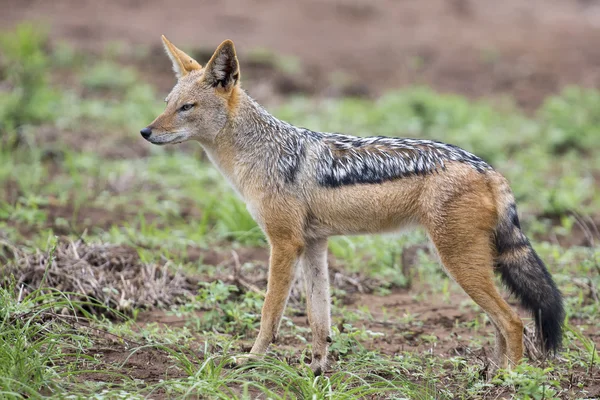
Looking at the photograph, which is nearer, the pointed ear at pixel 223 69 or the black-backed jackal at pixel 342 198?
the black-backed jackal at pixel 342 198

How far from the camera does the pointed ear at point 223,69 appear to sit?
612 centimetres

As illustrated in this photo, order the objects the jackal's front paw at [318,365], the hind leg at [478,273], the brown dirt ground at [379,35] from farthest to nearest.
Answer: the brown dirt ground at [379,35] → the jackal's front paw at [318,365] → the hind leg at [478,273]

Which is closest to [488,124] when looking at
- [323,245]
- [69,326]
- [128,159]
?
[128,159]

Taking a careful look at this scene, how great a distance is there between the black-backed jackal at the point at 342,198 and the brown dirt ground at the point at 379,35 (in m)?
8.90

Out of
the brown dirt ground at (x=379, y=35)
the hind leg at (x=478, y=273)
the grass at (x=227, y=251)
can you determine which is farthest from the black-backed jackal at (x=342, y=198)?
the brown dirt ground at (x=379, y=35)

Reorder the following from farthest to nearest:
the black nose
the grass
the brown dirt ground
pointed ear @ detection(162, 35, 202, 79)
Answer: the brown dirt ground, pointed ear @ detection(162, 35, 202, 79), the black nose, the grass

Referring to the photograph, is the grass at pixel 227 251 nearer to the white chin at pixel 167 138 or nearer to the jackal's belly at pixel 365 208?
the jackal's belly at pixel 365 208

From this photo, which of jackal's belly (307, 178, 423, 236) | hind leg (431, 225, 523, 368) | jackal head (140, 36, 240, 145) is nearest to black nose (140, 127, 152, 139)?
jackal head (140, 36, 240, 145)

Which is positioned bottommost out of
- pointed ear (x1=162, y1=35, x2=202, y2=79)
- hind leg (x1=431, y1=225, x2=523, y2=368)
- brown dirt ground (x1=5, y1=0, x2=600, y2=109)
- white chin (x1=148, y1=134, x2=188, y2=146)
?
hind leg (x1=431, y1=225, x2=523, y2=368)

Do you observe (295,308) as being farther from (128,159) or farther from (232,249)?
(128,159)

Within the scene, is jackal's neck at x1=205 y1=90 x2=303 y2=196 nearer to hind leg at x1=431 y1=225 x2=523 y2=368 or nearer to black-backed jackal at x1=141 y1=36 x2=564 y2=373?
black-backed jackal at x1=141 y1=36 x2=564 y2=373

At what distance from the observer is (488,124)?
46.1ft

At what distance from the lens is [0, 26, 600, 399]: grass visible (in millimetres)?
5215

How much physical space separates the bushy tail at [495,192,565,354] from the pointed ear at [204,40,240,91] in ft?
7.41
